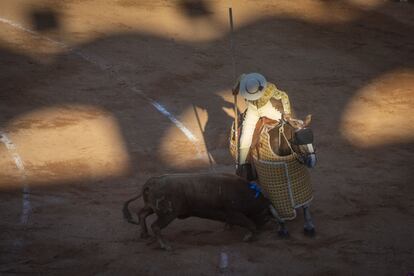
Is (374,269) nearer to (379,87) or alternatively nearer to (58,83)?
(379,87)

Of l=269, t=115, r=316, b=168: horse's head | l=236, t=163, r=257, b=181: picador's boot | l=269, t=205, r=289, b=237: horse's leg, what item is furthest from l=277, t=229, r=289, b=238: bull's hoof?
l=269, t=115, r=316, b=168: horse's head

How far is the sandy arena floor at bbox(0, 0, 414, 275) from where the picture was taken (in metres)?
9.12

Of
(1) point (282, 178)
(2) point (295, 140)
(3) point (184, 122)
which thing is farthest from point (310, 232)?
(3) point (184, 122)

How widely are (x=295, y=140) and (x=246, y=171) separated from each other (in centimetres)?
117

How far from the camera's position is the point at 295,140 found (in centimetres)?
882

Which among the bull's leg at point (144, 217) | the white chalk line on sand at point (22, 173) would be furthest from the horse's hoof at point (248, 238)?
the white chalk line on sand at point (22, 173)

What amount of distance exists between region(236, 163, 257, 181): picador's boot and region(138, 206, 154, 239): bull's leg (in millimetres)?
1357

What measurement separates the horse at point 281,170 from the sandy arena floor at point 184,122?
36 cm

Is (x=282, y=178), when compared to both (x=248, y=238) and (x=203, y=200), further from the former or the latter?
(x=203, y=200)

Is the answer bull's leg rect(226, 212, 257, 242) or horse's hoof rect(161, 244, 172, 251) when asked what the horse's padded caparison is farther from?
horse's hoof rect(161, 244, 172, 251)

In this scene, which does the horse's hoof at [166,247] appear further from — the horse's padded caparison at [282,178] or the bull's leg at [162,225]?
the horse's padded caparison at [282,178]

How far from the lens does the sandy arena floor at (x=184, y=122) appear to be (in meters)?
9.12

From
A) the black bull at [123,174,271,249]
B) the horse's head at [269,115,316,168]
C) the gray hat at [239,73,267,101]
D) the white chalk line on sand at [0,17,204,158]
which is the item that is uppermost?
the gray hat at [239,73,267,101]

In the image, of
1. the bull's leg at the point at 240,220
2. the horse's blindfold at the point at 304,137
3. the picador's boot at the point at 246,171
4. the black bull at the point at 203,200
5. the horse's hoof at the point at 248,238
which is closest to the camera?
the horse's blindfold at the point at 304,137
